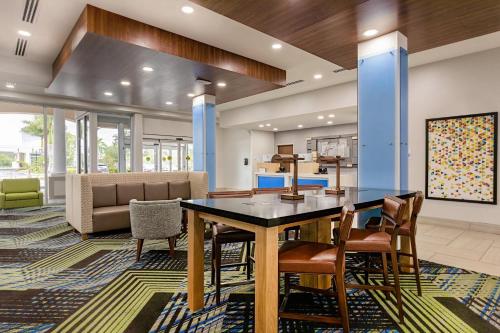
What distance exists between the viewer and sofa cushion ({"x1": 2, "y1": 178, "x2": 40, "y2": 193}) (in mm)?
7746

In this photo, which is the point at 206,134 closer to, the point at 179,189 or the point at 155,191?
the point at 179,189

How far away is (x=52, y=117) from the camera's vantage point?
29.9 feet

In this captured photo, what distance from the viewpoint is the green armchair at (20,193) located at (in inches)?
301

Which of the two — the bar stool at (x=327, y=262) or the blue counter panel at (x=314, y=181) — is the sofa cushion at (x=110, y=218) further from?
the blue counter panel at (x=314, y=181)

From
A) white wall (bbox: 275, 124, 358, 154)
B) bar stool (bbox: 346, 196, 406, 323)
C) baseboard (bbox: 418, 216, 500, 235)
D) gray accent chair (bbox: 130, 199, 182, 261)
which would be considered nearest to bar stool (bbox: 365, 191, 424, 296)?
bar stool (bbox: 346, 196, 406, 323)

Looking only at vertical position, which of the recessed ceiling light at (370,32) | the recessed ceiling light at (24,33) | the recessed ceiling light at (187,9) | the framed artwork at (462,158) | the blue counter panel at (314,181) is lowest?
the blue counter panel at (314,181)

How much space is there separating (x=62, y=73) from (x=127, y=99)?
2578mm

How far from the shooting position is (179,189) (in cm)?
622

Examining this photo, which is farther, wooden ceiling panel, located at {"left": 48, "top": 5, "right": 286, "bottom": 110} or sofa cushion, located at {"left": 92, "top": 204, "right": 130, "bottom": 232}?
sofa cushion, located at {"left": 92, "top": 204, "right": 130, "bottom": 232}

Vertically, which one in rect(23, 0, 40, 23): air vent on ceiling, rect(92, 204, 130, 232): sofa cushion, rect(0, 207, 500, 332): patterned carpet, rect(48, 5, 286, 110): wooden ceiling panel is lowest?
rect(0, 207, 500, 332): patterned carpet

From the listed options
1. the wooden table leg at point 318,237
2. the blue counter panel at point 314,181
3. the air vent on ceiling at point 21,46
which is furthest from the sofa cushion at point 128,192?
the blue counter panel at point 314,181

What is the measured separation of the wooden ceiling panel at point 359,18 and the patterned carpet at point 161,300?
2.98 m

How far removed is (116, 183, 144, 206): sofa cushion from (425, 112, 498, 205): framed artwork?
5929 mm

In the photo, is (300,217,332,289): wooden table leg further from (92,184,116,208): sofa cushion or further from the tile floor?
(92,184,116,208): sofa cushion
